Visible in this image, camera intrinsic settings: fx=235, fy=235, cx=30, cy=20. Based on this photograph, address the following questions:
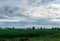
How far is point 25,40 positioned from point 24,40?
561 mm

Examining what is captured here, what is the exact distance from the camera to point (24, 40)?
6094cm

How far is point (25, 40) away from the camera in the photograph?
61.4 m
